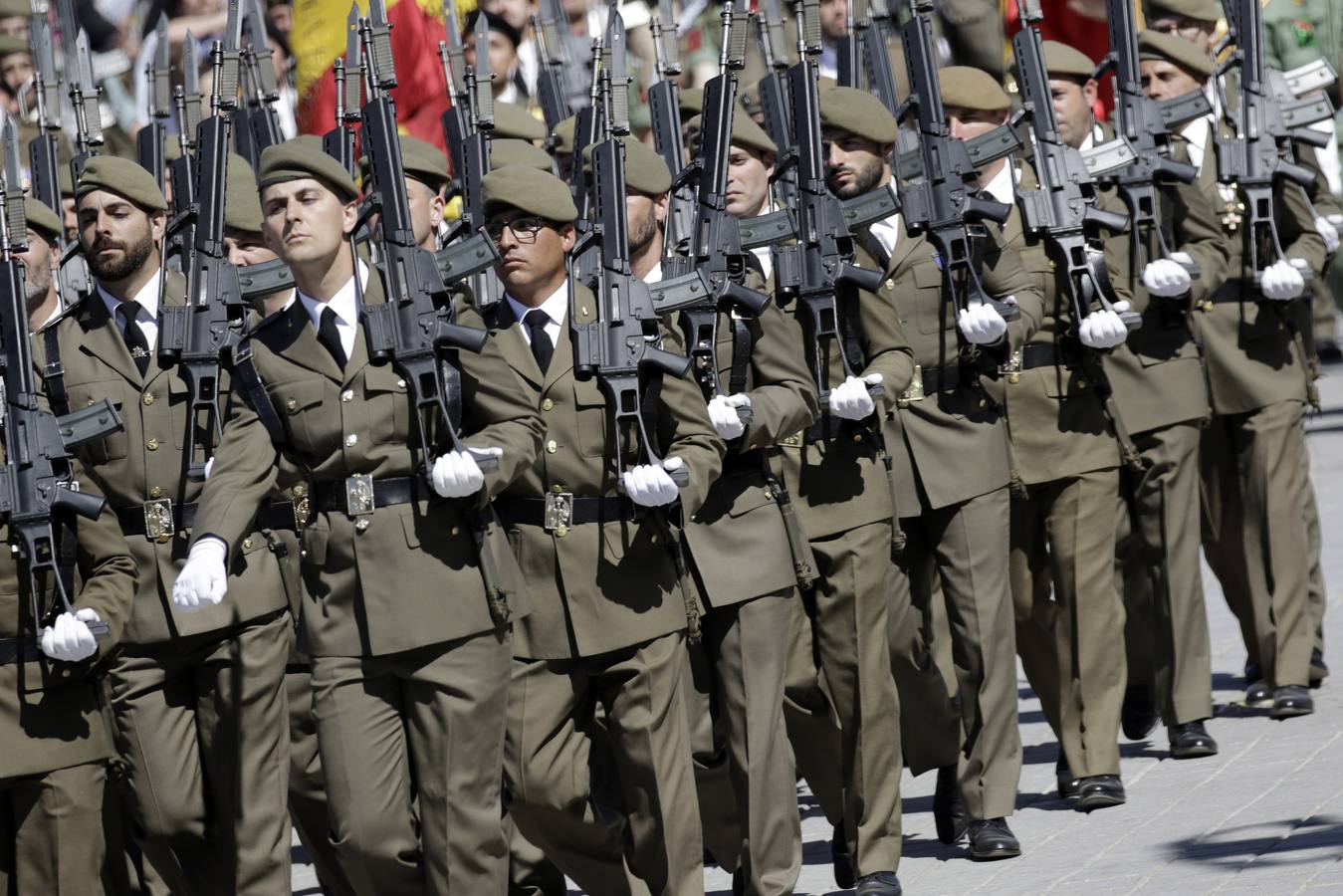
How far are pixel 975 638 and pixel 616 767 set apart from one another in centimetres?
148

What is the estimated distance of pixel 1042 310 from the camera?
7855 millimetres

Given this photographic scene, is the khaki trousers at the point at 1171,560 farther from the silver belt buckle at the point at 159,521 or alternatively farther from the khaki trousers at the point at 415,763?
the silver belt buckle at the point at 159,521

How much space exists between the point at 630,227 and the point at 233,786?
5.93 feet

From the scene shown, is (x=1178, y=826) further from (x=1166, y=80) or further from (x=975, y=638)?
(x=1166, y=80)

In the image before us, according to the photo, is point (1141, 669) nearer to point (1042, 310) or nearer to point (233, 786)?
point (1042, 310)

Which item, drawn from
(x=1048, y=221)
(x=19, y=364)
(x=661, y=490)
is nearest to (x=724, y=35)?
(x=1048, y=221)

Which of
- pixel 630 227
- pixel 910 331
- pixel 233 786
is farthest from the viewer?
pixel 910 331

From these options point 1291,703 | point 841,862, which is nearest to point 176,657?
point 841,862

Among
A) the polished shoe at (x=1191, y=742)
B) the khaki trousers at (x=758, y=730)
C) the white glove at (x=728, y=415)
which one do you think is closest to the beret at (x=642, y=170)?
the white glove at (x=728, y=415)

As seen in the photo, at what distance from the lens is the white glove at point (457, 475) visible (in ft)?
19.0

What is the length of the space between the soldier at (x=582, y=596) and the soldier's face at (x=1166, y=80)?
3246 millimetres

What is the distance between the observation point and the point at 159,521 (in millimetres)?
6742

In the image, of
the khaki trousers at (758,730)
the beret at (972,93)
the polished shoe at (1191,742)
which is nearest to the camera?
the khaki trousers at (758,730)

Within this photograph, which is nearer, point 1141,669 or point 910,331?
point 910,331
